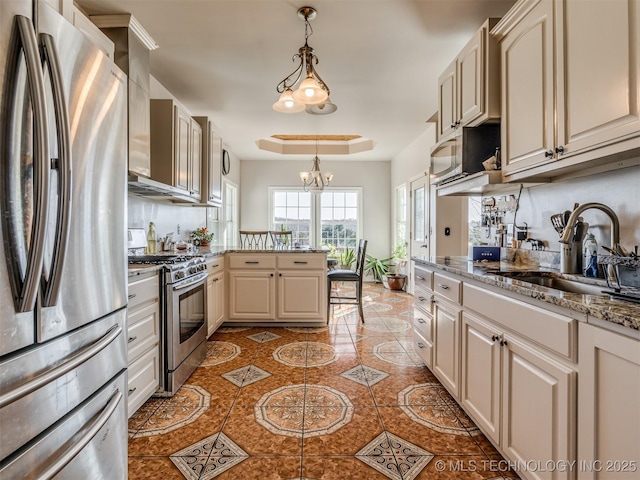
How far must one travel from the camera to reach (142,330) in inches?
77.3

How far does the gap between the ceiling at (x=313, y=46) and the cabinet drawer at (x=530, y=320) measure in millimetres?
1978

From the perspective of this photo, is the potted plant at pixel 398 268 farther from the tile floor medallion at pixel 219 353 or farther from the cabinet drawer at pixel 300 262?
the tile floor medallion at pixel 219 353

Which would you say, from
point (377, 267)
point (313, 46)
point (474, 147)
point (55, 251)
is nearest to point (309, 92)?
point (313, 46)

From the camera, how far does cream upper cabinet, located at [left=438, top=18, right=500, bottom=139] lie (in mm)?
2102

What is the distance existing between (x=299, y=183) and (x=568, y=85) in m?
5.80

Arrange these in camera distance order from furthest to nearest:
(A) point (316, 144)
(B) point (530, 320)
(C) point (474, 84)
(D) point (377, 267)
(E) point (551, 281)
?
(D) point (377, 267) → (A) point (316, 144) → (C) point (474, 84) → (E) point (551, 281) → (B) point (530, 320)

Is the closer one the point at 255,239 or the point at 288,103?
the point at 288,103

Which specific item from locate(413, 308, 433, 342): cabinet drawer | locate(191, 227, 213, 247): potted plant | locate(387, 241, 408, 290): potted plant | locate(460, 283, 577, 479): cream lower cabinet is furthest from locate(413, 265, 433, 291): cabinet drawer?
locate(387, 241, 408, 290): potted plant

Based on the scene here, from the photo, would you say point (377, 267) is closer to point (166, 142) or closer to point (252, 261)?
point (252, 261)

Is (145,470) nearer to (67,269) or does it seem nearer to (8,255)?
(67,269)

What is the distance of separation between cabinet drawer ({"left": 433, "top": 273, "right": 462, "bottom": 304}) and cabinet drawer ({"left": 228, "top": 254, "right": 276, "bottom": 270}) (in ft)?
6.27

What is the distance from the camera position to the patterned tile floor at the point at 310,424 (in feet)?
5.08

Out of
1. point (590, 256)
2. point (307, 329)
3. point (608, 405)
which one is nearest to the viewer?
point (608, 405)

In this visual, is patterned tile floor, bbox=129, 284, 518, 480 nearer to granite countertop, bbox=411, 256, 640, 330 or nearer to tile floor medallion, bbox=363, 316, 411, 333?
tile floor medallion, bbox=363, 316, 411, 333
